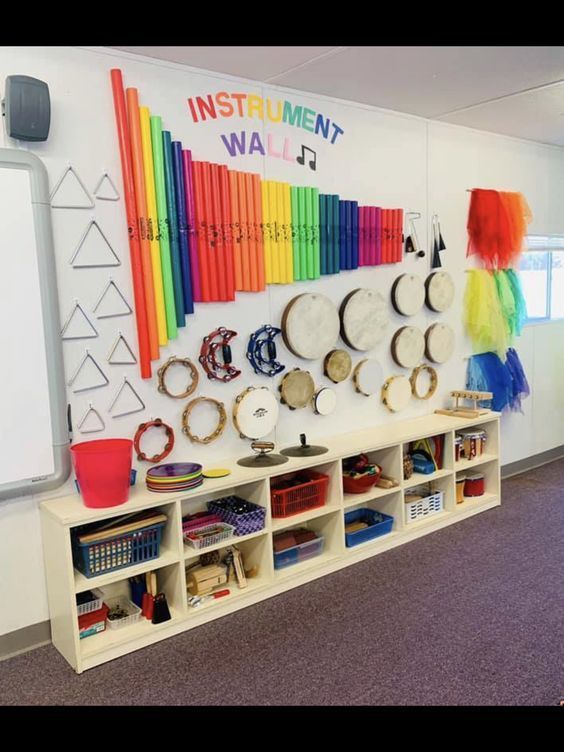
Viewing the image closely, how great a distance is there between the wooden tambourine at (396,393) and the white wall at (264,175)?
6 centimetres

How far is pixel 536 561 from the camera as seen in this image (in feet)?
11.1

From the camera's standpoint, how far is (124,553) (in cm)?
266

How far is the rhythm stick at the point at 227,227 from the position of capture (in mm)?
3094

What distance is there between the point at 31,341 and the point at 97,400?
379 mm

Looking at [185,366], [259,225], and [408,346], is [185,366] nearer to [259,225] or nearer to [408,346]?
[259,225]

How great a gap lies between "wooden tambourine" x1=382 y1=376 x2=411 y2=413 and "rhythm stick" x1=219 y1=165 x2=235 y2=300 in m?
1.26

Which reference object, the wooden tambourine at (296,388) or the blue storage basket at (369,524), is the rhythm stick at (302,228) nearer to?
the wooden tambourine at (296,388)

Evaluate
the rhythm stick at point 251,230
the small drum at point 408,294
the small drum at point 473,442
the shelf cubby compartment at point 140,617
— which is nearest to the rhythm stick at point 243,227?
the rhythm stick at point 251,230

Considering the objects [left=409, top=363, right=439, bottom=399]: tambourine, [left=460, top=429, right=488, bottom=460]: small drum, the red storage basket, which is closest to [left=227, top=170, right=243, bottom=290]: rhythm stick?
the red storage basket

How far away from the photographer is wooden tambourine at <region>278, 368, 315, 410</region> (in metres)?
3.43

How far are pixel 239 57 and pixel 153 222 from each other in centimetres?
81

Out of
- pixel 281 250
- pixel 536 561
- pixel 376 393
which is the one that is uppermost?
pixel 281 250
